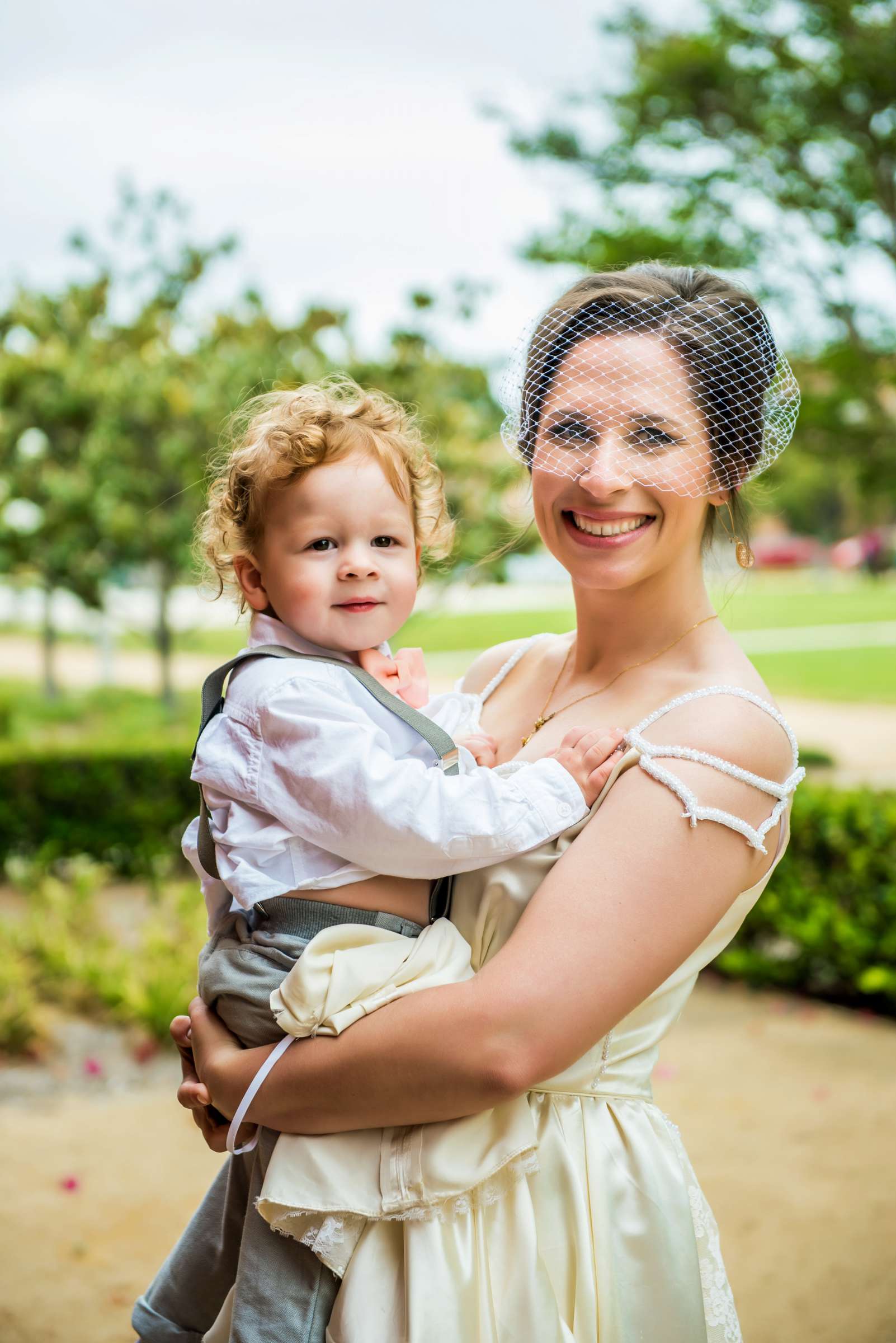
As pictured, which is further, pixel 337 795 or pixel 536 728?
pixel 536 728

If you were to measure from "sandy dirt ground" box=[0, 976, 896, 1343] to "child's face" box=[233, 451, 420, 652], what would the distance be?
118 inches

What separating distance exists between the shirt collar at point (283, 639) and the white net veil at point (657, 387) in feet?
1.57

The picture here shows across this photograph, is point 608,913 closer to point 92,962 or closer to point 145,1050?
point 145,1050

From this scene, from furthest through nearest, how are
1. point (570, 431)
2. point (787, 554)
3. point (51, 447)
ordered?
point (787, 554) → point (51, 447) → point (570, 431)

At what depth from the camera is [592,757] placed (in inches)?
75.5

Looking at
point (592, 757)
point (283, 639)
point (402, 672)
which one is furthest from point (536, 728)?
point (283, 639)

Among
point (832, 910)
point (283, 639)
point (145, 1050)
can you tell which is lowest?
point (145, 1050)

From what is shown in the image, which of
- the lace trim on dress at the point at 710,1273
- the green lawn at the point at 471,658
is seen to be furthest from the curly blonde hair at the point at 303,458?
the lace trim on dress at the point at 710,1273

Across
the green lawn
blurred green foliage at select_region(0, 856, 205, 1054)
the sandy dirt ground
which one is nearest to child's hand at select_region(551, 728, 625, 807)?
the green lawn

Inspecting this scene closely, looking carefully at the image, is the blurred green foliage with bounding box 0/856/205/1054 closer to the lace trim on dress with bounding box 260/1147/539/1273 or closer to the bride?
the bride

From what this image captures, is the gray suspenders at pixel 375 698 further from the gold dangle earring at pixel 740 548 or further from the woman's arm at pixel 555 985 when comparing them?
the gold dangle earring at pixel 740 548

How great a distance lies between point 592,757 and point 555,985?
0.37 meters

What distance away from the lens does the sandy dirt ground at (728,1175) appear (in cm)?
412

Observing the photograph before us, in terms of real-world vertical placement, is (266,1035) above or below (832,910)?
above
